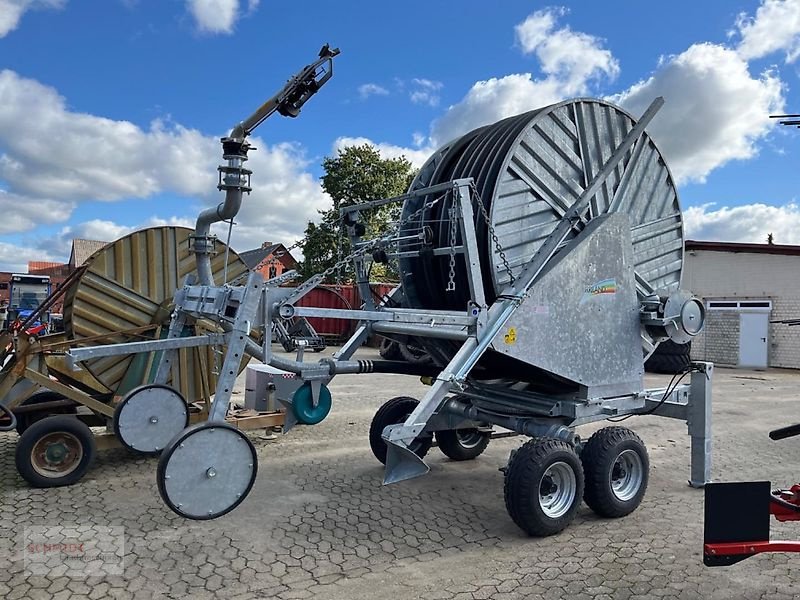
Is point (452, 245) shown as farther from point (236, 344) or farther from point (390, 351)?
point (390, 351)

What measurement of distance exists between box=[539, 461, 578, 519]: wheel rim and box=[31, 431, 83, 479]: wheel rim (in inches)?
167

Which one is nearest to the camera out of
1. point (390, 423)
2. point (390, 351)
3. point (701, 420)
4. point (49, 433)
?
point (49, 433)

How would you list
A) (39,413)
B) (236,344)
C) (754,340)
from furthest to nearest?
1. (754,340)
2. (39,413)
3. (236,344)

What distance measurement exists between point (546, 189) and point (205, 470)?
3.65m

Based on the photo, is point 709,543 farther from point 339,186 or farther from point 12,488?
A: point 339,186

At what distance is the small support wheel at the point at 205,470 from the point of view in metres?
3.72

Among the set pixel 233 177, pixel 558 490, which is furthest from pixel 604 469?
pixel 233 177

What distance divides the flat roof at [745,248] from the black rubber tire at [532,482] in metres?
16.9

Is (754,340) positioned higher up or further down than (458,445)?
higher up

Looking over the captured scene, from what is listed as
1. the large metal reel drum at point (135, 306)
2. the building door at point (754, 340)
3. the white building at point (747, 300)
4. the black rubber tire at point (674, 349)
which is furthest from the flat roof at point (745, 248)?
the large metal reel drum at point (135, 306)

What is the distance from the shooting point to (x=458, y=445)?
699 centimetres

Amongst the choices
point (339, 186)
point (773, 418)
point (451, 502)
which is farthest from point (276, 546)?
point (339, 186)

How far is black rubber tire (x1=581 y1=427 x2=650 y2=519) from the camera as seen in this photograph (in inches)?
203
